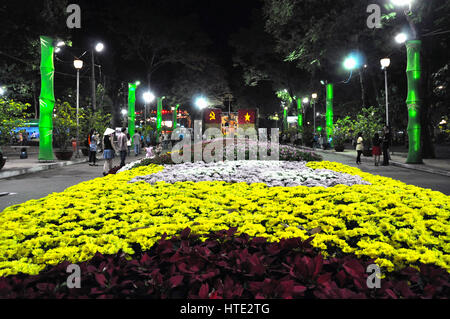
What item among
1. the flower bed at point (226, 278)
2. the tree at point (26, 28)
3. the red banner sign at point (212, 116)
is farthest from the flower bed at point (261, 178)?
the tree at point (26, 28)

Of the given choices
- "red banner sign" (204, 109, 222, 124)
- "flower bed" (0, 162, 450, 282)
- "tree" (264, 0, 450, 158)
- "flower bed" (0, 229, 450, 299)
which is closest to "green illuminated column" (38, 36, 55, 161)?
"red banner sign" (204, 109, 222, 124)

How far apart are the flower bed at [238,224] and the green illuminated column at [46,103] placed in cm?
1784

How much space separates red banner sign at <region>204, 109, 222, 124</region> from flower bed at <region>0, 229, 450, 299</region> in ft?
75.1

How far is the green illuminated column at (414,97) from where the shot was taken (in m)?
20.5

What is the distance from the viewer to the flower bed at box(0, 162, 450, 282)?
3.24 metres

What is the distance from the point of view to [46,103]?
2252 cm

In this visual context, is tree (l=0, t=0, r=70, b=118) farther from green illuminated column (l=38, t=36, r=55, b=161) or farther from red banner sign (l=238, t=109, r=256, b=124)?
red banner sign (l=238, t=109, r=256, b=124)

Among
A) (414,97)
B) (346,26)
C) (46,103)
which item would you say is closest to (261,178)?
(414,97)

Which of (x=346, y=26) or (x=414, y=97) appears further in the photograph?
(x=346, y=26)

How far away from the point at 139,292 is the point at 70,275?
56 cm

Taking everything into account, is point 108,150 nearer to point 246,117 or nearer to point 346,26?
point 246,117

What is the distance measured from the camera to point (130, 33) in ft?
157

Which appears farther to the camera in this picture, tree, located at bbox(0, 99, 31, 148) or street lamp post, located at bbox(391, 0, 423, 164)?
street lamp post, located at bbox(391, 0, 423, 164)

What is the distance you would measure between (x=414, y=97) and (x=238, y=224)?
19.6 metres
